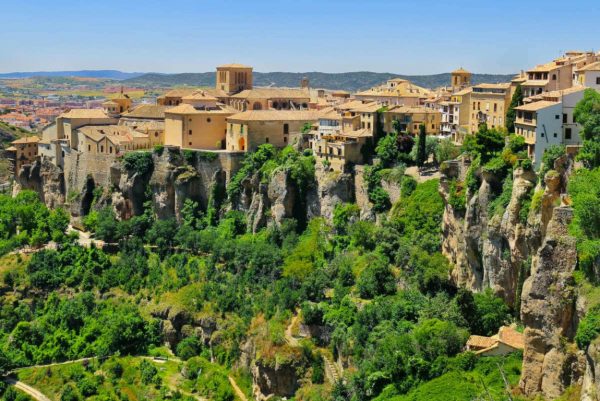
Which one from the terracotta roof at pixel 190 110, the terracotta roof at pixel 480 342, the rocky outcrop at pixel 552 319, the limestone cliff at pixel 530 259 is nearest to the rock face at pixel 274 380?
the limestone cliff at pixel 530 259

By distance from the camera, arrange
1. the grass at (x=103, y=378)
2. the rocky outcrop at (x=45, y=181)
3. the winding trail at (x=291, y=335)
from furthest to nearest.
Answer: the rocky outcrop at (x=45, y=181)
the grass at (x=103, y=378)
the winding trail at (x=291, y=335)

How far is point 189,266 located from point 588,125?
28.7 metres

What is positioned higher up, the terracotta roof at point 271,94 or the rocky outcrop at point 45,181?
the terracotta roof at point 271,94

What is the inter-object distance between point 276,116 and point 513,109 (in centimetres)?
2086

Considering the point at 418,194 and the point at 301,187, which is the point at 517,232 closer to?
the point at 418,194

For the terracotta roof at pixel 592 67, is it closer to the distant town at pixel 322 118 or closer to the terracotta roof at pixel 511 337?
the distant town at pixel 322 118

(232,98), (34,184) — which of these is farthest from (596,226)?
(34,184)

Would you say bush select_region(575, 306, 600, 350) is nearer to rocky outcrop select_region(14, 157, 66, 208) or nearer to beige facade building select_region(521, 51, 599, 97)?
beige facade building select_region(521, 51, 599, 97)

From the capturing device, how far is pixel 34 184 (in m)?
75.1

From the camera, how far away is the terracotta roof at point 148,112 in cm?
7319

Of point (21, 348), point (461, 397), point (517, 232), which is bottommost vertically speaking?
point (21, 348)

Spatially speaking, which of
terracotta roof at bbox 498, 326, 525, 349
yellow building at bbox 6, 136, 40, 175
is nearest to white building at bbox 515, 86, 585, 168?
terracotta roof at bbox 498, 326, 525, 349

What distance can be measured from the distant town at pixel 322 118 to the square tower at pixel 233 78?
8cm

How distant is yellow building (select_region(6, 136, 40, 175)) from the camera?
7731 cm
